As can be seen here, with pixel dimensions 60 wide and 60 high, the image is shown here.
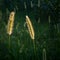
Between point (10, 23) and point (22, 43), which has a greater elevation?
point (10, 23)

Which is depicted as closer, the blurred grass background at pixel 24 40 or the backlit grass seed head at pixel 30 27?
the backlit grass seed head at pixel 30 27

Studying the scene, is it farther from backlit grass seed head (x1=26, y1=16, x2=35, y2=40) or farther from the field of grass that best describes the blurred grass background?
backlit grass seed head (x1=26, y1=16, x2=35, y2=40)

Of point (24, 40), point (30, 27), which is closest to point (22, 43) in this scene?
point (24, 40)

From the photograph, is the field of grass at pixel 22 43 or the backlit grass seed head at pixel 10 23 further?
the field of grass at pixel 22 43

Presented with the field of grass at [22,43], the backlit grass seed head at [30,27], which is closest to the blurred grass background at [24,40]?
the field of grass at [22,43]

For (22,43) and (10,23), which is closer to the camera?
(10,23)

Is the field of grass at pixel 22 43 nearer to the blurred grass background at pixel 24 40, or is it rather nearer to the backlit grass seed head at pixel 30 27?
the blurred grass background at pixel 24 40

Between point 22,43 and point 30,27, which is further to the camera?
point 22,43

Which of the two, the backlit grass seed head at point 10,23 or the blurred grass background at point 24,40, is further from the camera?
the blurred grass background at point 24,40

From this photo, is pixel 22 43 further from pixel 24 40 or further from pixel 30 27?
pixel 30 27

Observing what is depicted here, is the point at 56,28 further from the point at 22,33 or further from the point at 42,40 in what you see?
the point at 22,33

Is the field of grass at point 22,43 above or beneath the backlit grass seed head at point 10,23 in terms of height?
beneath

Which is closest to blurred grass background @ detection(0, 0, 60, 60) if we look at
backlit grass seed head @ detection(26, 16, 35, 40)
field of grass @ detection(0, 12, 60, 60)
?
field of grass @ detection(0, 12, 60, 60)

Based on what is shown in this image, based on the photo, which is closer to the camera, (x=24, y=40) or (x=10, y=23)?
(x=10, y=23)
